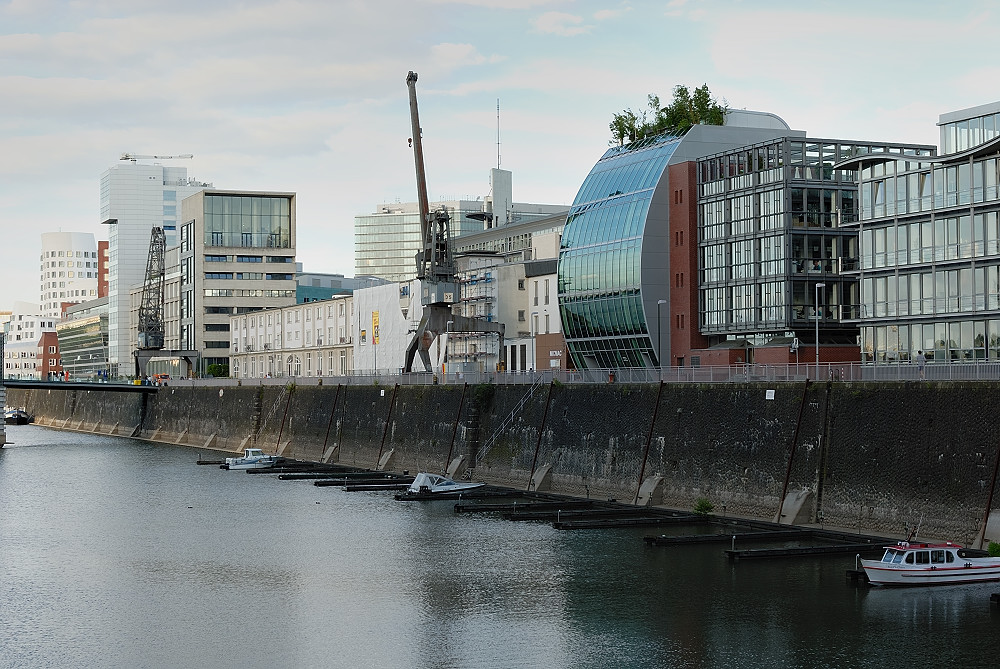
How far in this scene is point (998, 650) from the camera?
129ft

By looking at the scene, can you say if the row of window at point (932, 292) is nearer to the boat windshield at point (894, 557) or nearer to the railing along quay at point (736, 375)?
the railing along quay at point (736, 375)

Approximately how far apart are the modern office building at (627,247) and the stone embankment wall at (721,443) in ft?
52.6

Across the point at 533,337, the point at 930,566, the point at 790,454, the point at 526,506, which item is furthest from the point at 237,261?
the point at 930,566

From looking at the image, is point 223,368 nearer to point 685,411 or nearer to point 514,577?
point 685,411

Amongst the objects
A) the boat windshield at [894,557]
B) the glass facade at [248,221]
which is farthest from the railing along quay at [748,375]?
the glass facade at [248,221]

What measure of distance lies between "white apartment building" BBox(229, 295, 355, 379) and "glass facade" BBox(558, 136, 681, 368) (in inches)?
1613

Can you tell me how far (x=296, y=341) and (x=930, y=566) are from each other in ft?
410

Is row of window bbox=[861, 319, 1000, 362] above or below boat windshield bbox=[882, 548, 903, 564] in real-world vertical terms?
above

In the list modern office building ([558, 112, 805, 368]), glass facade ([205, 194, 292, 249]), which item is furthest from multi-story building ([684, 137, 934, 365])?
glass facade ([205, 194, 292, 249])

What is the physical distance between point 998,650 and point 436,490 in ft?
151

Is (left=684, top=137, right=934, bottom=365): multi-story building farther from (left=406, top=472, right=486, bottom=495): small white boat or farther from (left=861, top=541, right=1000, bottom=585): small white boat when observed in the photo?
(left=861, top=541, right=1000, bottom=585): small white boat

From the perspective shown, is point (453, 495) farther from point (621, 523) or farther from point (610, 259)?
point (610, 259)

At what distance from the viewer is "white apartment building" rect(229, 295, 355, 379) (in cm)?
15262

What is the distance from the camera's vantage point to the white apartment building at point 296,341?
153 metres
